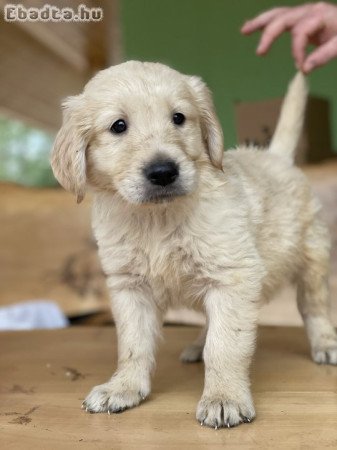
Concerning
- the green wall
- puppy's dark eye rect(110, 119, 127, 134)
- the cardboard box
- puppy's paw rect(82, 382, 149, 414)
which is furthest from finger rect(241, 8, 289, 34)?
the green wall

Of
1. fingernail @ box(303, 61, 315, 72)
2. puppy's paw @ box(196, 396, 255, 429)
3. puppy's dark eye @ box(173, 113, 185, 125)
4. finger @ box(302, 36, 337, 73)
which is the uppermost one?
finger @ box(302, 36, 337, 73)

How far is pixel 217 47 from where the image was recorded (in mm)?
5309

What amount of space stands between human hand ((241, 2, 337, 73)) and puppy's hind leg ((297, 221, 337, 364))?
0.65m

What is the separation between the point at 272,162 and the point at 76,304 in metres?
2.18

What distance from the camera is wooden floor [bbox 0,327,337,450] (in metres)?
1.64

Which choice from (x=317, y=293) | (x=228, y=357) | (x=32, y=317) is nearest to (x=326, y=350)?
(x=317, y=293)

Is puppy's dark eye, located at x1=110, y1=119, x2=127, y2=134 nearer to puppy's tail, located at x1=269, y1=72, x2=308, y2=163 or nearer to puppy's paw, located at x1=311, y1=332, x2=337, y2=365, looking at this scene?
puppy's tail, located at x1=269, y1=72, x2=308, y2=163

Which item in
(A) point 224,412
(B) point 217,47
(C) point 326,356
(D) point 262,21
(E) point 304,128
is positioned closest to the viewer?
(A) point 224,412

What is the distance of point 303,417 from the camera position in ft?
5.80

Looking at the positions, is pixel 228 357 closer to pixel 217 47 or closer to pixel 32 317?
pixel 32 317

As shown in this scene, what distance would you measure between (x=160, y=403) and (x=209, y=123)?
0.83m

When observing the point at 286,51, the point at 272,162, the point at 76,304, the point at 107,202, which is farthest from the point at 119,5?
the point at 107,202

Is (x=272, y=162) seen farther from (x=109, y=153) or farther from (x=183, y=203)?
(x=109, y=153)

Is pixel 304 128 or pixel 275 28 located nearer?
pixel 275 28
